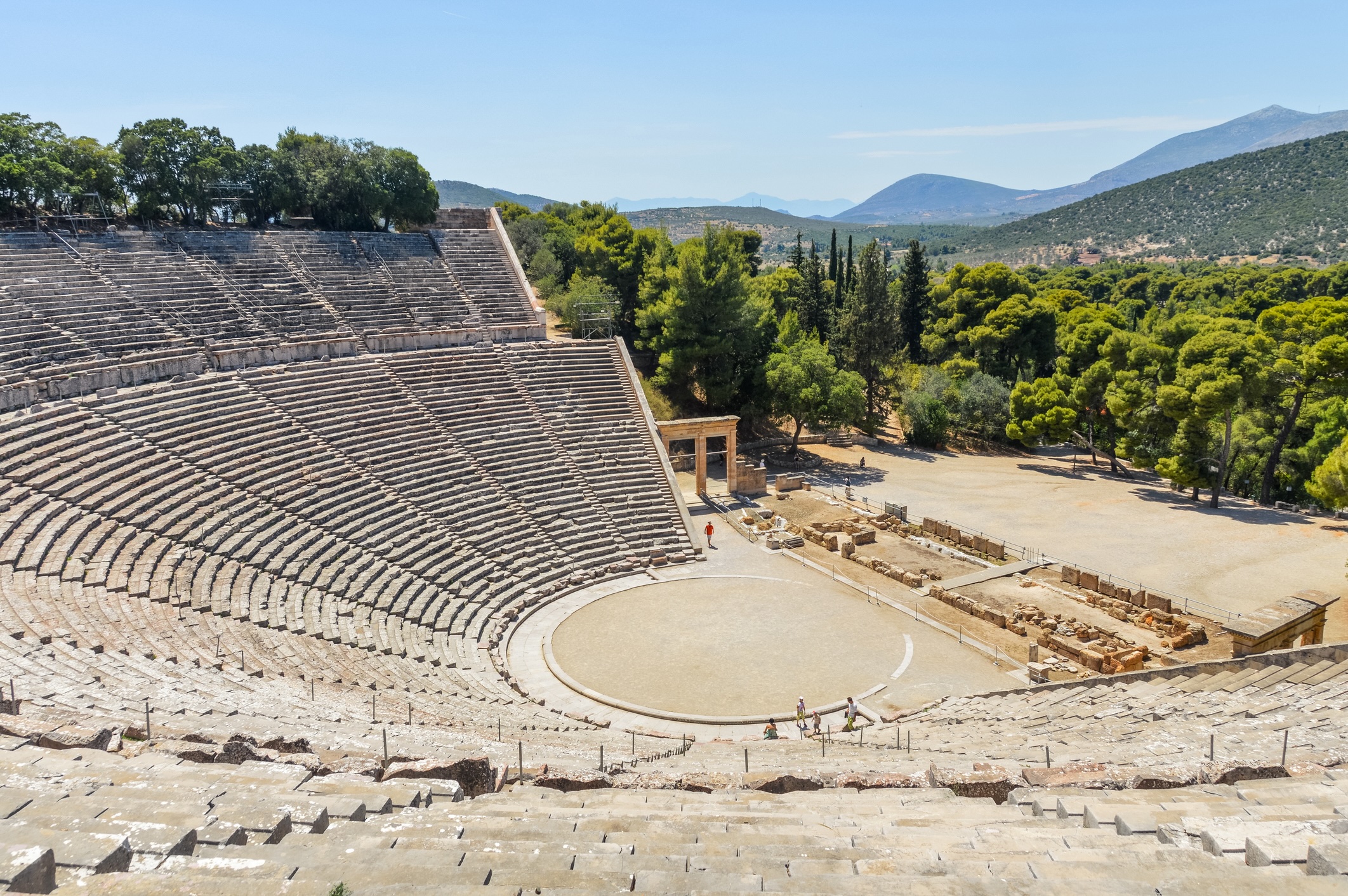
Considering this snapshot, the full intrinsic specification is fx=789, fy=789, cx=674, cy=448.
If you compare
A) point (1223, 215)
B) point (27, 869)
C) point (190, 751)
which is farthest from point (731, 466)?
point (1223, 215)

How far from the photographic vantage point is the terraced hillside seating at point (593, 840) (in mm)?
5672

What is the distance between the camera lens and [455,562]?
76.8 ft

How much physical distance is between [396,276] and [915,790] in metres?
35.4

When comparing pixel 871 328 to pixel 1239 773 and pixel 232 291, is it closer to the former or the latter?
pixel 232 291

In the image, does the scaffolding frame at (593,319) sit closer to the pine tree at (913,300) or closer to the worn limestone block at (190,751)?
the pine tree at (913,300)

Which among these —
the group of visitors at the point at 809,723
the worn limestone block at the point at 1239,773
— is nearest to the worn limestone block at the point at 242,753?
the group of visitors at the point at 809,723

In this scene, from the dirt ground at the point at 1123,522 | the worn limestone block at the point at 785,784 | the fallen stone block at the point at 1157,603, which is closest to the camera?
the worn limestone block at the point at 785,784

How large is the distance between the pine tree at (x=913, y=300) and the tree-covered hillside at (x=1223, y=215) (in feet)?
293

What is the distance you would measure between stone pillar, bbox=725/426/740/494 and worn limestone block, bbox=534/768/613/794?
24726mm

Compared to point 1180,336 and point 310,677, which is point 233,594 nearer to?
point 310,677

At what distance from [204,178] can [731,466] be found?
28.5 m

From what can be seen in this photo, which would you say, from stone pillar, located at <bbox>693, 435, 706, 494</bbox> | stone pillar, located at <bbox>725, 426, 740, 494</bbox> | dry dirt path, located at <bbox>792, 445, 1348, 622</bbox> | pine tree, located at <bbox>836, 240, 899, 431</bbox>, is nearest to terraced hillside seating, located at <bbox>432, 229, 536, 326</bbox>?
stone pillar, located at <bbox>693, 435, 706, 494</bbox>

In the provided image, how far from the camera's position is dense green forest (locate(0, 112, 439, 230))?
1308 inches

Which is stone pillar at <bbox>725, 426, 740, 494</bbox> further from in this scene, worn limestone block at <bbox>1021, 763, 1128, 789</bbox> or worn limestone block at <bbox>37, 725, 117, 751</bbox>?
worn limestone block at <bbox>37, 725, 117, 751</bbox>
